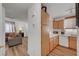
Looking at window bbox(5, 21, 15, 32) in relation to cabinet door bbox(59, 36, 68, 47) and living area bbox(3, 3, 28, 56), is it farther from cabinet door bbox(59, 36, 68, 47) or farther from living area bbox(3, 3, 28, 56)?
cabinet door bbox(59, 36, 68, 47)

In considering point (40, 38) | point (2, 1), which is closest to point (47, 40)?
point (40, 38)

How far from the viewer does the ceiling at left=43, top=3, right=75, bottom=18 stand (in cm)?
144

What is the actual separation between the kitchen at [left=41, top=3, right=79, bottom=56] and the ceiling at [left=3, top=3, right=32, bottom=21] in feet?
0.86

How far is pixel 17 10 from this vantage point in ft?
4.77

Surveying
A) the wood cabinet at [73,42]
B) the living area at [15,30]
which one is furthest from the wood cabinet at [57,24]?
the living area at [15,30]

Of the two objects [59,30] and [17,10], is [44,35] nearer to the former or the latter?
[59,30]

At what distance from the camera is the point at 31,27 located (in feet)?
4.86

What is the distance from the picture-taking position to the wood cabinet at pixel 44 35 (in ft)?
4.88

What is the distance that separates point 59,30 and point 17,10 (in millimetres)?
697

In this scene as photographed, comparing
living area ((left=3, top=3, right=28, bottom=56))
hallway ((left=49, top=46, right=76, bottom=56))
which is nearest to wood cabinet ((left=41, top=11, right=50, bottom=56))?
hallway ((left=49, top=46, right=76, bottom=56))

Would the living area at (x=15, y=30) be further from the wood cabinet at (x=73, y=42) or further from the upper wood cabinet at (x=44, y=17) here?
the wood cabinet at (x=73, y=42)

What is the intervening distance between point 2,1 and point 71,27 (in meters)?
1.08

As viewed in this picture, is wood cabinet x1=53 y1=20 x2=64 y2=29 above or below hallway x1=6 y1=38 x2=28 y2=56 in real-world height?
above

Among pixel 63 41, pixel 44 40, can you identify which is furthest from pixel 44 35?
pixel 63 41
